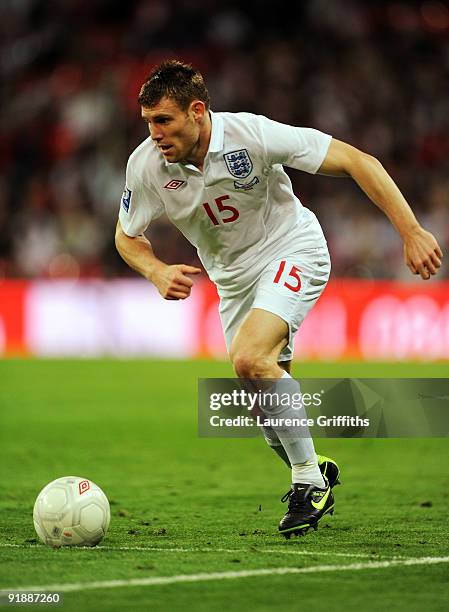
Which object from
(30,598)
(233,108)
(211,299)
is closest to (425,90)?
(233,108)

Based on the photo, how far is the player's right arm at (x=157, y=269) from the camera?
563 cm

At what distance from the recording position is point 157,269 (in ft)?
19.4

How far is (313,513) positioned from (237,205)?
5.36 feet

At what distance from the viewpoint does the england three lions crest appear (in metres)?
6.11

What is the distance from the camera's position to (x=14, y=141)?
21.3 m

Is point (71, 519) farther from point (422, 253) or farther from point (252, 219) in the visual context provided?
point (422, 253)

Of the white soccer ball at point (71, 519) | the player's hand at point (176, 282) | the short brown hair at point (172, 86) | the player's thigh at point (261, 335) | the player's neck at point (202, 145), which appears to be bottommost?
the white soccer ball at point (71, 519)

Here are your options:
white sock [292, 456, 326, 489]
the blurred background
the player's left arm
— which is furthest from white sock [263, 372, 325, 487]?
the blurred background

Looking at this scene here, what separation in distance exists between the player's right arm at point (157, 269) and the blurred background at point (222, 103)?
11510 millimetres

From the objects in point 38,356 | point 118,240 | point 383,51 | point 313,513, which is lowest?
point 313,513

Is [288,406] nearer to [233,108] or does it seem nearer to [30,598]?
[30,598]

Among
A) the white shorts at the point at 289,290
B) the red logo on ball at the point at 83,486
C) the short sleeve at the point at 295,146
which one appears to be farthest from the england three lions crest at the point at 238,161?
the red logo on ball at the point at 83,486

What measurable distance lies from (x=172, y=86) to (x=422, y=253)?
4.90 ft

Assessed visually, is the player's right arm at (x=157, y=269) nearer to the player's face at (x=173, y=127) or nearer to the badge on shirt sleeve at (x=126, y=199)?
the badge on shirt sleeve at (x=126, y=199)
